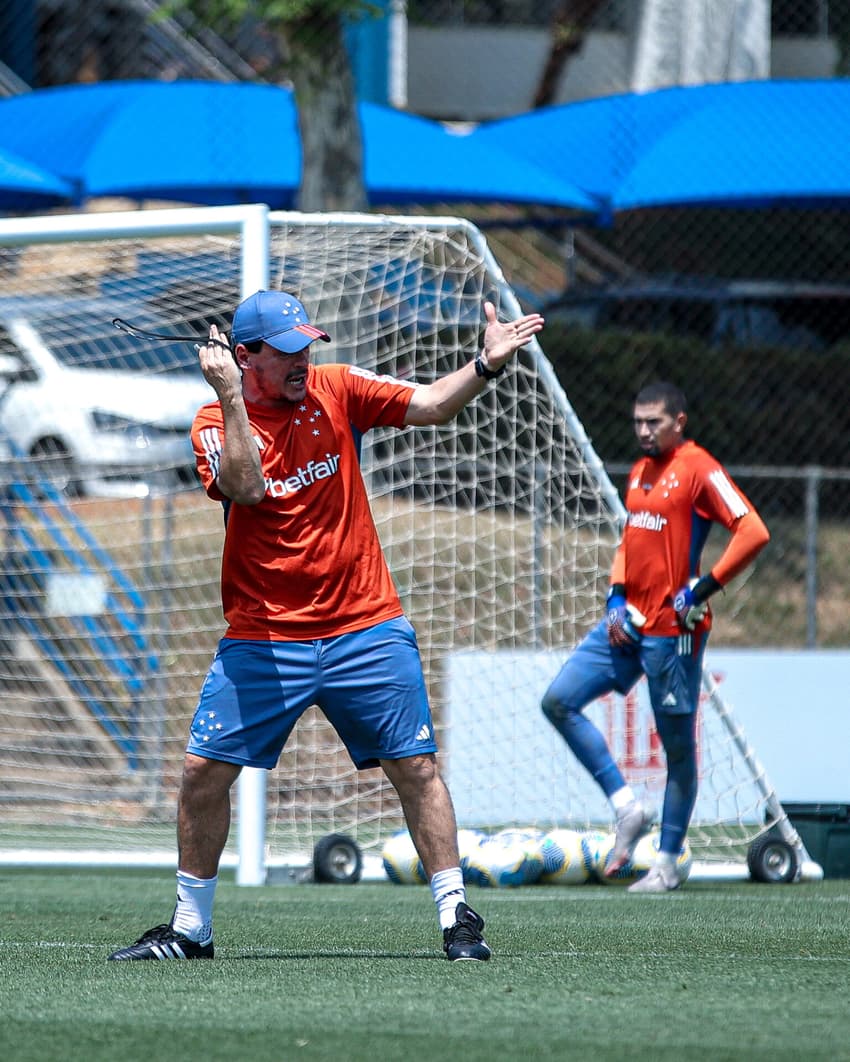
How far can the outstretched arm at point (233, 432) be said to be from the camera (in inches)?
200

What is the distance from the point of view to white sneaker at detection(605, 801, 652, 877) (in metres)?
8.06

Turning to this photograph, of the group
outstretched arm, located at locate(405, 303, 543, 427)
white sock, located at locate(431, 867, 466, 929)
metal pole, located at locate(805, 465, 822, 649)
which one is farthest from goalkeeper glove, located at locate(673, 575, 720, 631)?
metal pole, located at locate(805, 465, 822, 649)

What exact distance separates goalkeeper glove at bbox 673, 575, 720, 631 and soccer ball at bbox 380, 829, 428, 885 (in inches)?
63.5

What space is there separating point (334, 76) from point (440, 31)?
1067 cm

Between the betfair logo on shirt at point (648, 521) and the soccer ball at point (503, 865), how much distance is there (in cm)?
151

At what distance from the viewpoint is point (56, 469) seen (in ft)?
44.8

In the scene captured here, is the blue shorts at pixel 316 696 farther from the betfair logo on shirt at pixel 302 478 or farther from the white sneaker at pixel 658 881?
the white sneaker at pixel 658 881

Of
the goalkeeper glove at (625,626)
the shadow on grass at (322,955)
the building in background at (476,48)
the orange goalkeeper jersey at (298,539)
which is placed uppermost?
the building in background at (476,48)

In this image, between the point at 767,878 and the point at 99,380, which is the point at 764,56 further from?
the point at 767,878

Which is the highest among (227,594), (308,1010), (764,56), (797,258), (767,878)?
(764,56)

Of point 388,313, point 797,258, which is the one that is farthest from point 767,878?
point 797,258

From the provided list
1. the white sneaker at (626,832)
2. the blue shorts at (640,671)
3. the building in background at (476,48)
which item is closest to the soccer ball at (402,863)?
the white sneaker at (626,832)

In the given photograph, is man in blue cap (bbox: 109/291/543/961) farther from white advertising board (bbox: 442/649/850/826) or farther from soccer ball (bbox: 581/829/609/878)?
white advertising board (bbox: 442/649/850/826)

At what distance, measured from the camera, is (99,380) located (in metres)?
15.1
